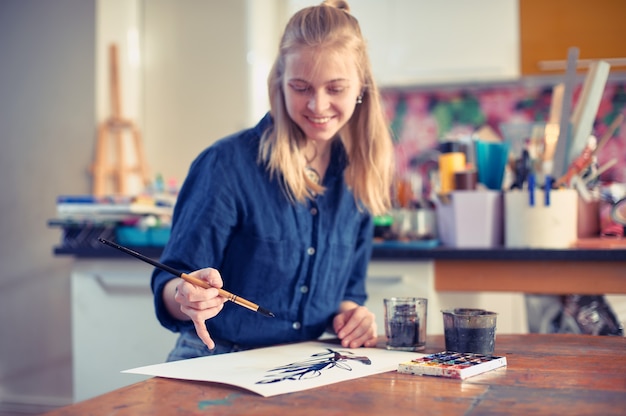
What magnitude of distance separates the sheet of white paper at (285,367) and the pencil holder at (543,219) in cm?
96

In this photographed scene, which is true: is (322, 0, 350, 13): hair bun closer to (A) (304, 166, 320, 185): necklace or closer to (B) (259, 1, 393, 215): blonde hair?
(B) (259, 1, 393, 215): blonde hair

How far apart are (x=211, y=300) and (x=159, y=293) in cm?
26

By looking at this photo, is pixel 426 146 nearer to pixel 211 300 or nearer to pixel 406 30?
pixel 406 30

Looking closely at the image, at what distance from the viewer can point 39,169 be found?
3.16m

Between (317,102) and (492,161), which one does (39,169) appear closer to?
(492,161)

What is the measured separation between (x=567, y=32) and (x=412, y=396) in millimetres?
2962

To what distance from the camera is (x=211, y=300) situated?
100 centimetres

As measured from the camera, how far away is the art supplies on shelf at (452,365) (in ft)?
2.99

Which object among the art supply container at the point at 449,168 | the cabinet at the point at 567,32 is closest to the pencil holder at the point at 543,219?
the art supply container at the point at 449,168

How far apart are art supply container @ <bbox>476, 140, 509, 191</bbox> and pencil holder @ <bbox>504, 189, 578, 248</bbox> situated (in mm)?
117

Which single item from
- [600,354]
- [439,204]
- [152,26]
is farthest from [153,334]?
[152,26]

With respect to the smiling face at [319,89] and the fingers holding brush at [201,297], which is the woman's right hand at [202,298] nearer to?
the fingers holding brush at [201,297]

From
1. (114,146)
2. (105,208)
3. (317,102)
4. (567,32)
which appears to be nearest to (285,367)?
(317,102)

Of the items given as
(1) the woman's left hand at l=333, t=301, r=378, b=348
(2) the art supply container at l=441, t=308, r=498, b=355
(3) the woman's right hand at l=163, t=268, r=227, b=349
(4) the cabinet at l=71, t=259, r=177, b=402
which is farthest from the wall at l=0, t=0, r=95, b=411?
(2) the art supply container at l=441, t=308, r=498, b=355
